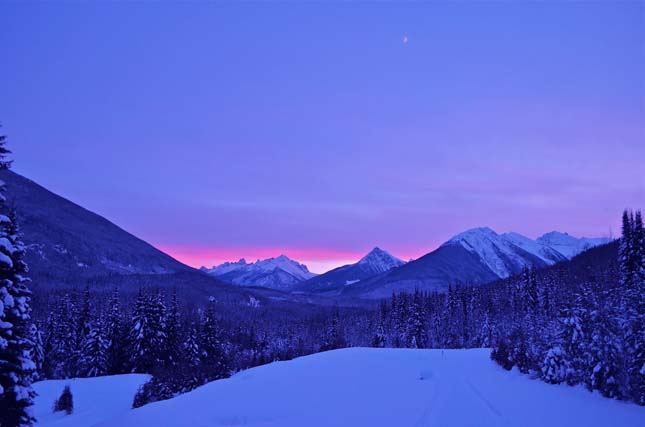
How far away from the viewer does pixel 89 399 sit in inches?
1610

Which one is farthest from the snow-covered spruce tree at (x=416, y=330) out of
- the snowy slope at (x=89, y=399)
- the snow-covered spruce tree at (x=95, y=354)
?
the snow-covered spruce tree at (x=95, y=354)

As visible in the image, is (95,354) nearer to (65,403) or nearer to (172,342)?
(172,342)

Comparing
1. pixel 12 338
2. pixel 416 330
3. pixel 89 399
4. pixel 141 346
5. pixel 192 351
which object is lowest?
pixel 89 399

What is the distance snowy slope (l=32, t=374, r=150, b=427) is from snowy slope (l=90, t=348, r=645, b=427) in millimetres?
18215

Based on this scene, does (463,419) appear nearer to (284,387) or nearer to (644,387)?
(644,387)

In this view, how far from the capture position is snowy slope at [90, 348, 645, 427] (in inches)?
543

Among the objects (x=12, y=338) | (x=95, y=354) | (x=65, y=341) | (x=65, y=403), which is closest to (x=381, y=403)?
(x=12, y=338)

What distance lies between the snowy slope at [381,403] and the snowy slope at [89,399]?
18215 millimetres

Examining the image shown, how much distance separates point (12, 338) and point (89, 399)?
95.2 feet

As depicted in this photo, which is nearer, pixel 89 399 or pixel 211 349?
pixel 89 399

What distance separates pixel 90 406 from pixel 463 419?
119 ft

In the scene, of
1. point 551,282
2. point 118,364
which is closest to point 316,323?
point 551,282

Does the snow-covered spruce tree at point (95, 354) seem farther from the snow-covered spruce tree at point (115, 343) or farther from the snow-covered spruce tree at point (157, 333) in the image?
the snow-covered spruce tree at point (157, 333)

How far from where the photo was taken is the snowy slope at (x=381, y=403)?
13.8m
